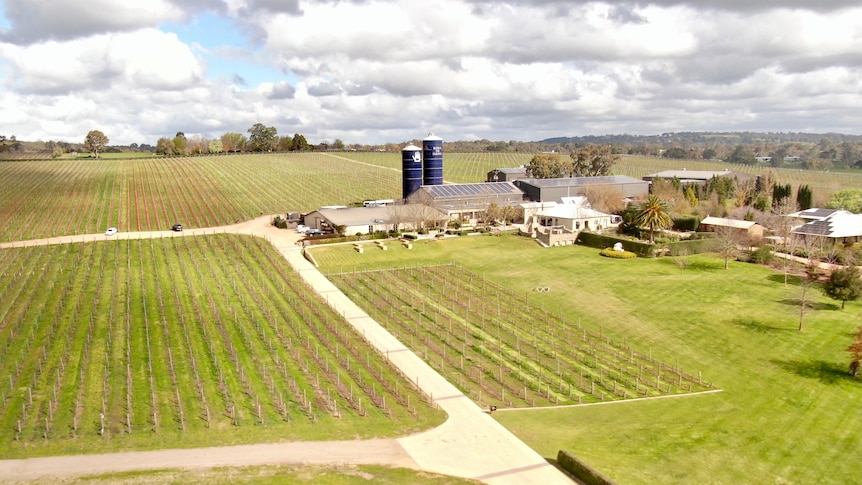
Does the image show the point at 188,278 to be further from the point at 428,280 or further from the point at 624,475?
the point at 624,475

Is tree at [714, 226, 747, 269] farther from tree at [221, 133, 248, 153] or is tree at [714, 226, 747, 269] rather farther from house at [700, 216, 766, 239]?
tree at [221, 133, 248, 153]

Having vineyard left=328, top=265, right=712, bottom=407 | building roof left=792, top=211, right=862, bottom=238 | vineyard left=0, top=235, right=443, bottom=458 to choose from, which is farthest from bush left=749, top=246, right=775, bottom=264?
vineyard left=0, top=235, right=443, bottom=458

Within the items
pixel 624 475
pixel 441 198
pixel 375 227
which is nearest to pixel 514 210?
pixel 441 198

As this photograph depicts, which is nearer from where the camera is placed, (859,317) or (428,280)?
(859,317)

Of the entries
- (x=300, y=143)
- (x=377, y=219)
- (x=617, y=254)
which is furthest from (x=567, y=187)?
(x=300, y=143)

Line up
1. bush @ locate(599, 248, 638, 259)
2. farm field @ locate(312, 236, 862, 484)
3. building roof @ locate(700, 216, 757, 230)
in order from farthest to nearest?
1. building roof @ locate(700, 216, 757, 230)
2. bush @ locate(599, 248, 638, 259)
3. farm field @ locate(312, 236, 862, 484)

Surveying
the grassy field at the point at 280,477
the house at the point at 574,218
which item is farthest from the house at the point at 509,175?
the grassy field at the point at 280,477

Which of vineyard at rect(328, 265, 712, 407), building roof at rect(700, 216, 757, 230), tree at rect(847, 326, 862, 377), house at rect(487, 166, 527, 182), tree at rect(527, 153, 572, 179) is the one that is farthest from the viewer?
tree at rect(527, 153, 572, 179)

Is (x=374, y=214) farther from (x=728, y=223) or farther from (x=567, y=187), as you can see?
(x=728, y=223)
